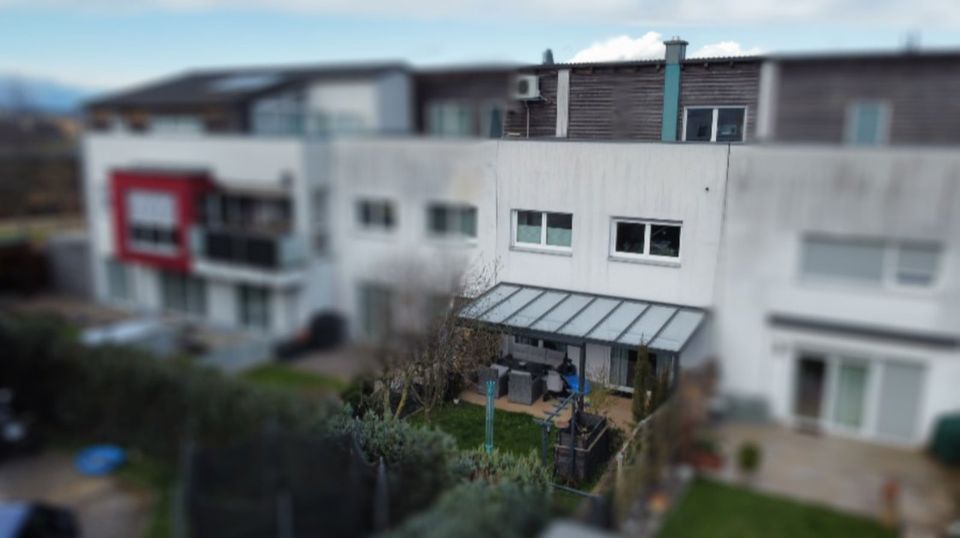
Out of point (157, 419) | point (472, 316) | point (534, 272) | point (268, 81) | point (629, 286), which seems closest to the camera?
point (629, 286)

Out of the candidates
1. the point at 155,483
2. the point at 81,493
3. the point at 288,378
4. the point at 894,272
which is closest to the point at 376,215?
the point at 288,378

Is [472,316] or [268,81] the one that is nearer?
[472,316]

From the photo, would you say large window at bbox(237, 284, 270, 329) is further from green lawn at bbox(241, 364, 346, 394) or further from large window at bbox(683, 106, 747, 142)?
large window at bbox(683, 106, 747, 142)

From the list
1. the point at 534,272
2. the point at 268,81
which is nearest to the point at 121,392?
the point at 268,81

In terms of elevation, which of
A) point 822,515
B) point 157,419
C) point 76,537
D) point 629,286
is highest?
point 629,286

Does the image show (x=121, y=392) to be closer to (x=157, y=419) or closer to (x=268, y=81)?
(x=157, y=419)

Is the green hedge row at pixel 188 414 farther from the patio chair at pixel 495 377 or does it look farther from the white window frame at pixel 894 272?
the white window frame at pixel 894 272
